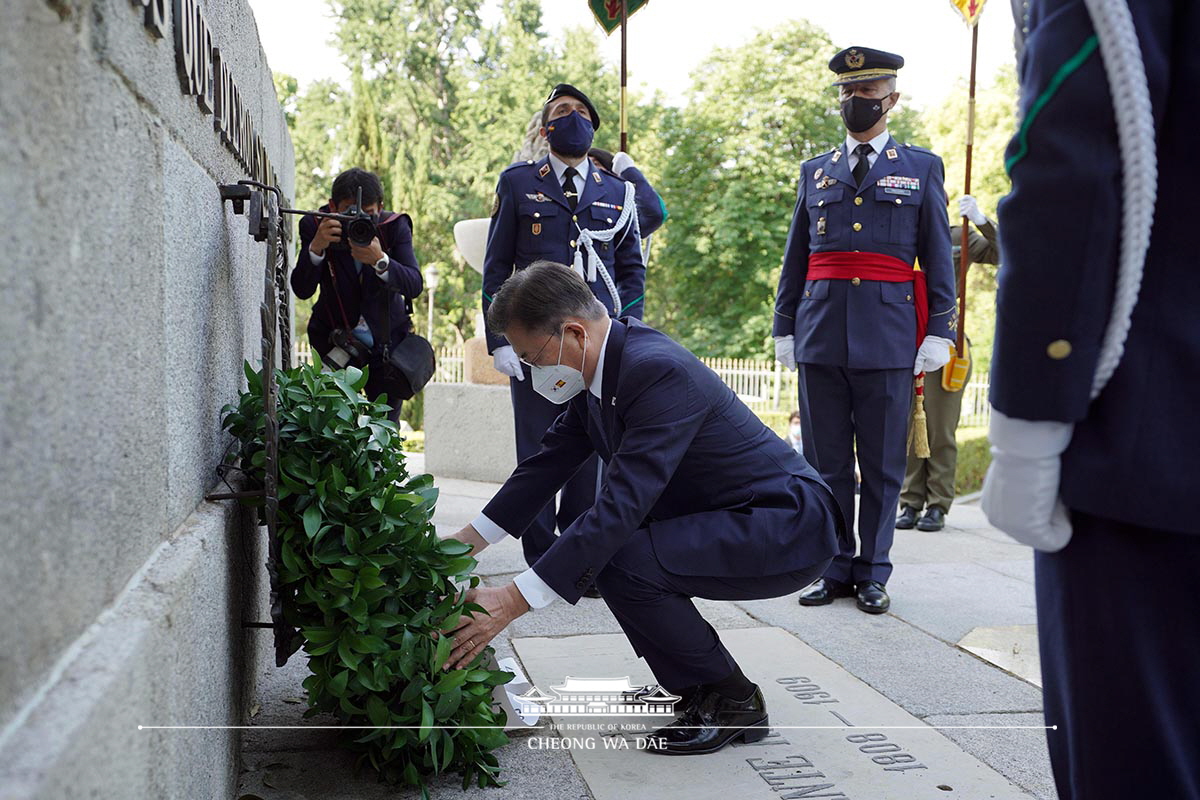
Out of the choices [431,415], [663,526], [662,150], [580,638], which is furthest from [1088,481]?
[662,150]

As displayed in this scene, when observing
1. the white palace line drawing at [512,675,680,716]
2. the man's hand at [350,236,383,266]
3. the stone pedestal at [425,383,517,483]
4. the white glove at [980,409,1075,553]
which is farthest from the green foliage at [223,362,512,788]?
the stone pedestal at [425,383,517,483]

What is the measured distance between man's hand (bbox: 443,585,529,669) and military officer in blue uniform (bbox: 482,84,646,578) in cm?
168

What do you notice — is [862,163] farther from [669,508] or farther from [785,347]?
[669,508]

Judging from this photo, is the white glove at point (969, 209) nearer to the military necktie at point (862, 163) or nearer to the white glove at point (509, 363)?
the military necktie at point (862, 163)

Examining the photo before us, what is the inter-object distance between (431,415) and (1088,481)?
22.8 feet

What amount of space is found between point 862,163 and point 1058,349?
3142mm

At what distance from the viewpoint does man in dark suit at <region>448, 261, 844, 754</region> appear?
263cm

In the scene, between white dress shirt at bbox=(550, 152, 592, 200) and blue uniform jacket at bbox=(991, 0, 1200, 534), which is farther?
white dress shirt at bbox=(550, 152, 592, 200)

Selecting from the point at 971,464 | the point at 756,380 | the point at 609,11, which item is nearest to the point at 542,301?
the point at 609,11

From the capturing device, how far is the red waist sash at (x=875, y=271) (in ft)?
14.3

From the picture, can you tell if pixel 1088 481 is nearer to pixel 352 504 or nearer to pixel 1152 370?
pixel 1152 370

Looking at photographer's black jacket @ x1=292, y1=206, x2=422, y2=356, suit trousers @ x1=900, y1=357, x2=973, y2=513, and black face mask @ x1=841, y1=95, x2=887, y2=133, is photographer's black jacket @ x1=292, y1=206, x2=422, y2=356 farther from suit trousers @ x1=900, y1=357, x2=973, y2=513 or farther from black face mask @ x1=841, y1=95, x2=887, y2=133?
suit trousers @ x1=900, y1=357, x2=973, y2=513

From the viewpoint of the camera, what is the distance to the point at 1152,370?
1404 millimetres

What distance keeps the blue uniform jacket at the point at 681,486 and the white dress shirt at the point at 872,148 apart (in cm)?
→ 179
